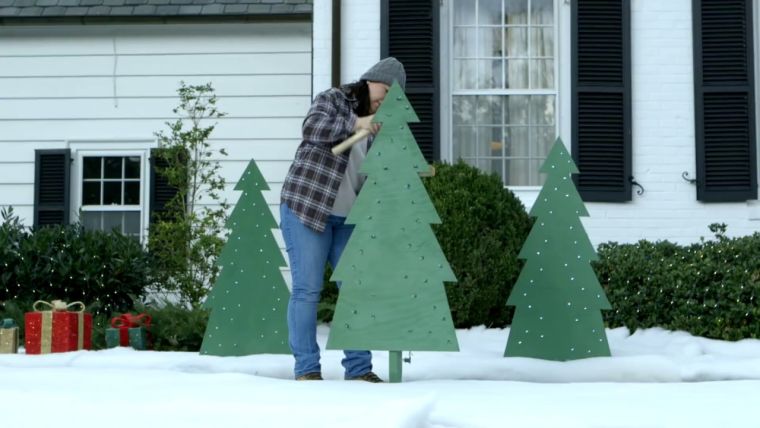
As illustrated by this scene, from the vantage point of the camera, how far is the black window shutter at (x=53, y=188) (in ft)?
35.1

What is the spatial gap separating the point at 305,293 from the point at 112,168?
607cm

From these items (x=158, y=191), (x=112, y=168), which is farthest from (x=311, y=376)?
(x=112, y=168)

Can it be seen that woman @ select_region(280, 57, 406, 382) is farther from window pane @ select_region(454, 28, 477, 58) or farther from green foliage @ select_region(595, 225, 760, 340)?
window pane @ select_region(454, 28, 477, 58)

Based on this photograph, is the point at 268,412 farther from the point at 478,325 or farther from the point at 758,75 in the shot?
the point at 758,75

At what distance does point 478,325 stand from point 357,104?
2.75 meters

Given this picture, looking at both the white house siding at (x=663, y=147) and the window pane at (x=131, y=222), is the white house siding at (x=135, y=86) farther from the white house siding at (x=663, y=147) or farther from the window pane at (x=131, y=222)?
the white house siding at (x=663, y=147)

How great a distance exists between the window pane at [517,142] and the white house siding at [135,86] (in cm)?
216

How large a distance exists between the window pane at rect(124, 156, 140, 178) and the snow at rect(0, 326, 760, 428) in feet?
15.7

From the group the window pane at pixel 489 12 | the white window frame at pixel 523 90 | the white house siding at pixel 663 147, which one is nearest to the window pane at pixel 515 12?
the window pane at pixel 489 12

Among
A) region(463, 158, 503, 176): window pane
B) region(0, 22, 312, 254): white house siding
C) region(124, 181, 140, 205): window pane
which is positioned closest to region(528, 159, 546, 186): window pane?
region(463, 158, 503, 176): window pane

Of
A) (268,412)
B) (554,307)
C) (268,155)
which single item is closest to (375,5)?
(268,155)

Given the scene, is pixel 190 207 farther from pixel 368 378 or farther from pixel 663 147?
pixel 368 378

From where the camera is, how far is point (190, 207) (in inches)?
397

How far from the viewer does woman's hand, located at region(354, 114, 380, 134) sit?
17.3 ft
